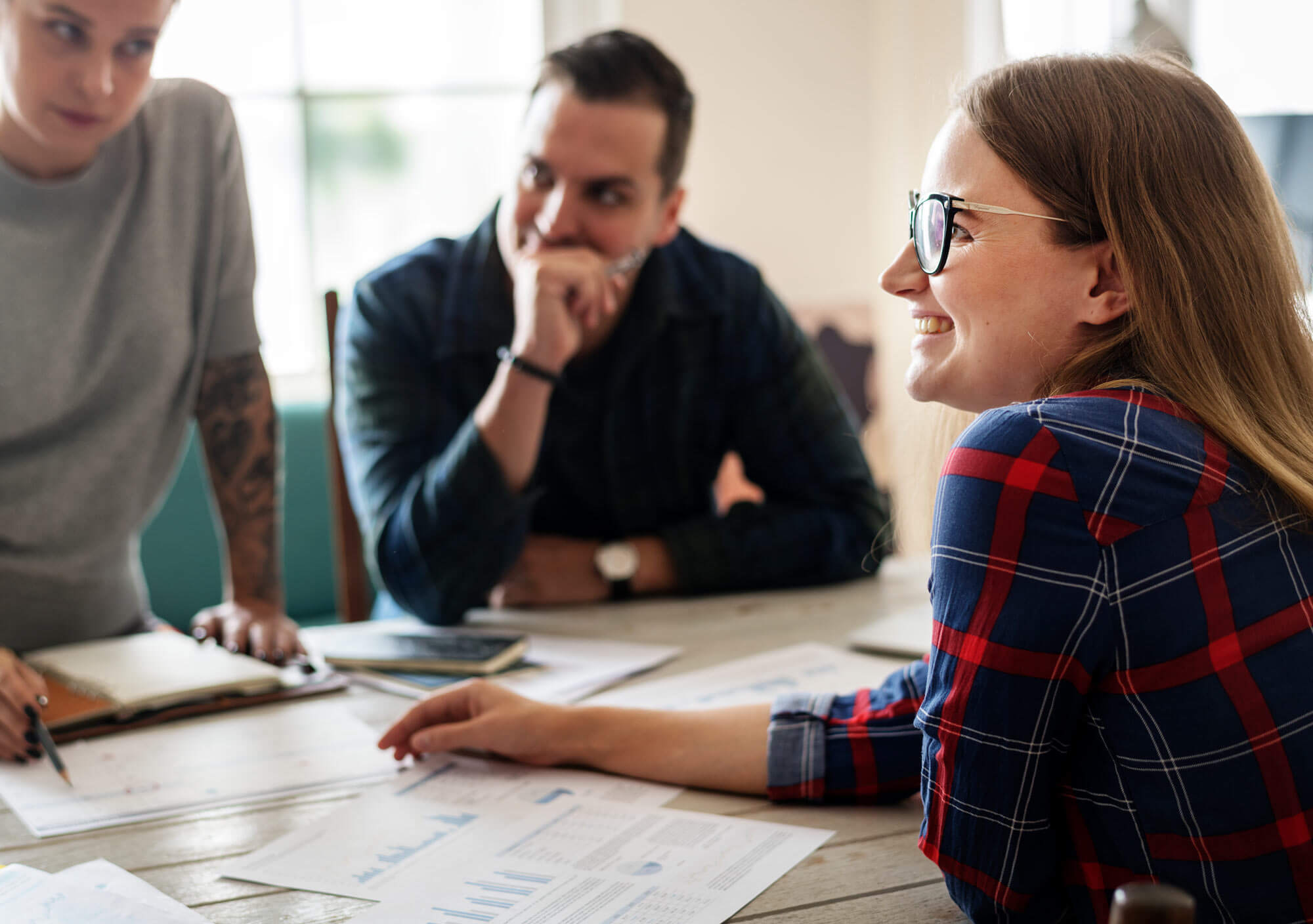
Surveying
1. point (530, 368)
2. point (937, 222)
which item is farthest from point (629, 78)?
point (937, 222)

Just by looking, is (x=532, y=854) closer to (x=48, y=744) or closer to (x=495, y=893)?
(x=495, y=893)

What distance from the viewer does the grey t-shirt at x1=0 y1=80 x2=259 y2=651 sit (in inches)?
52.9

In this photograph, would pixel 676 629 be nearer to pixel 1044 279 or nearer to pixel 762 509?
pixel 762 509

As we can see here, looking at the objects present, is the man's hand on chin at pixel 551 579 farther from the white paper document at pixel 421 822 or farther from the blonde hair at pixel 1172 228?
the blonde hair at pixel 1172 228

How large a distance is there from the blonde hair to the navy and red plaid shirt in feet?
0.21

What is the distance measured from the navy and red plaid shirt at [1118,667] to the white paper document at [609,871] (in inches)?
6.5

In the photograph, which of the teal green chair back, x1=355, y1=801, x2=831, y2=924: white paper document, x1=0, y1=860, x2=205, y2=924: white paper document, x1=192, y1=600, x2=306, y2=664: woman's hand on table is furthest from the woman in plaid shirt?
the teal green chair back

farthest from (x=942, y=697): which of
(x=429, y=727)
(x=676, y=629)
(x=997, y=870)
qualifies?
(x=676, y=629)

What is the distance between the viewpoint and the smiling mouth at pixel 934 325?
0.81 m

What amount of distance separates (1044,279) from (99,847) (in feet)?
2.55

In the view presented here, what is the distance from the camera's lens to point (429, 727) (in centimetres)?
97

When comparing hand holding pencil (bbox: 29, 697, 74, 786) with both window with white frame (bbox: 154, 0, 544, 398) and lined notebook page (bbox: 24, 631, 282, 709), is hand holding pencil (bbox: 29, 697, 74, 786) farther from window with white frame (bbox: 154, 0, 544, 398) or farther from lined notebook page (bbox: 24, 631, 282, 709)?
window with white frame (bbox: 154, 0, 544, 398)

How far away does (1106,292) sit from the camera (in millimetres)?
725

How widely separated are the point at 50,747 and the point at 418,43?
259 cm
